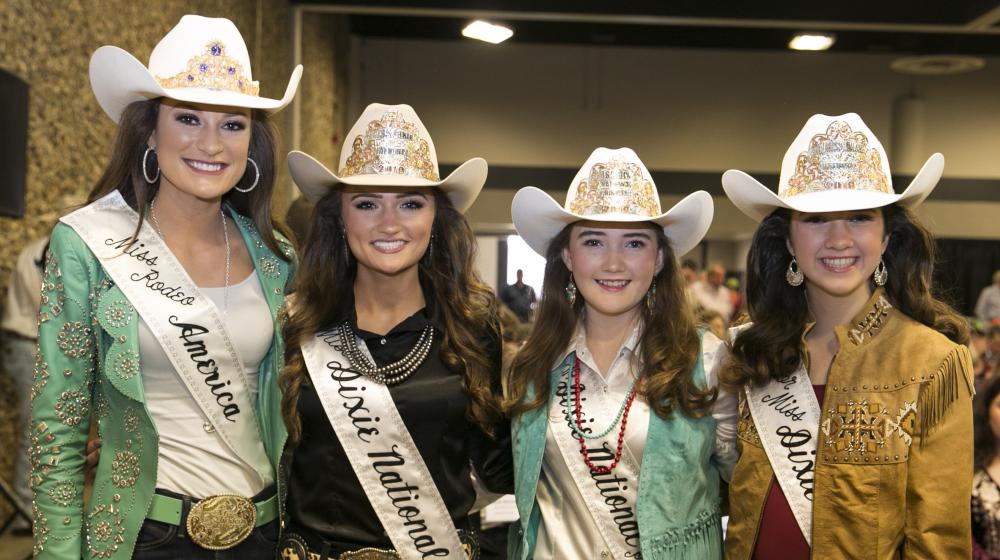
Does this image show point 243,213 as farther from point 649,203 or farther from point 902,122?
point 902,122

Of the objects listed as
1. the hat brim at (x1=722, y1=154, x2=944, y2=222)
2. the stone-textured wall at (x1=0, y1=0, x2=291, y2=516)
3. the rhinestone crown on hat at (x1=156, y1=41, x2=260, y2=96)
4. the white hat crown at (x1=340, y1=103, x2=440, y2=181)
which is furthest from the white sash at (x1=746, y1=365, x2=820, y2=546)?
the stone-textured wall at (x1=0, y1=0, x2=291, y2=516)

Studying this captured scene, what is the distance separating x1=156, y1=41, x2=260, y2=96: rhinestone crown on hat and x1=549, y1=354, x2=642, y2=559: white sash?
1.08 metres

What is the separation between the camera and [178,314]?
7.01 ft

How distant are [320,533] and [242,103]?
0.99m

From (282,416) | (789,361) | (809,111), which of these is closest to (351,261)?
(282,416)

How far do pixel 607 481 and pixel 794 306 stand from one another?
0.64 metres

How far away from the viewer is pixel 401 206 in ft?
7.97

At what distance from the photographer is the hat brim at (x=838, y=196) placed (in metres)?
2.20

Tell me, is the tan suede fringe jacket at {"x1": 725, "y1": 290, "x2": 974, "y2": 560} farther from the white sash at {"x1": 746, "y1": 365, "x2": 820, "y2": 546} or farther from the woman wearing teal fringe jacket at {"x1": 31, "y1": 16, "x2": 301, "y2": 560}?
the woman wearing teal fringe jacket at {"x1": 31, "y1": 16, "x2": 301, "y2": 560}

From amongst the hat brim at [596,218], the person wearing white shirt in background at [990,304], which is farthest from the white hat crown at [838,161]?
the person wearing white shirt in background at [990,304]

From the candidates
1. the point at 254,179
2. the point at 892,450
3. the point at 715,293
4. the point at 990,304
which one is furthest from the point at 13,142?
the point at 990,304

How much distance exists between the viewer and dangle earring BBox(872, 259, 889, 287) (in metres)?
2.28

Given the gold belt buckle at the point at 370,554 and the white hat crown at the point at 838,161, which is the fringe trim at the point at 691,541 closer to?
the gold belt buckle at the point at 370,554

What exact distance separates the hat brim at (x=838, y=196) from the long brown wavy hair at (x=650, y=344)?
0.25 metres
